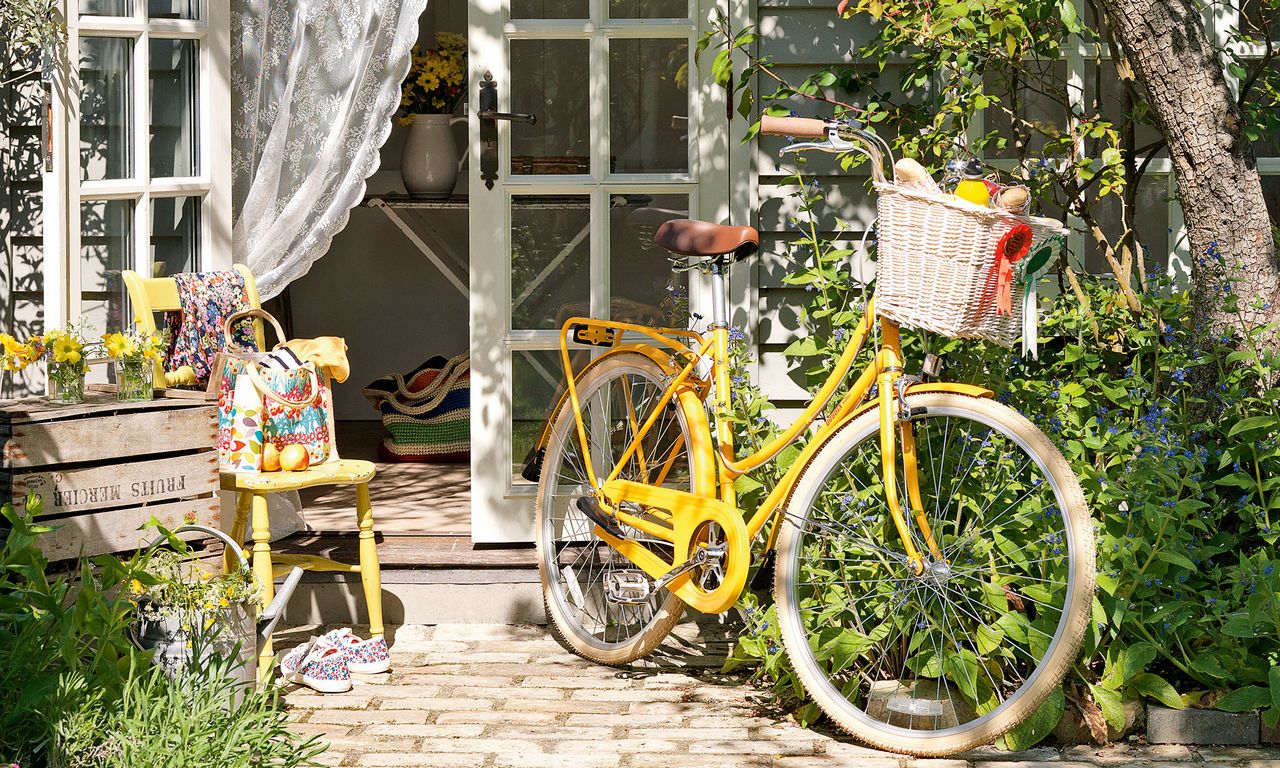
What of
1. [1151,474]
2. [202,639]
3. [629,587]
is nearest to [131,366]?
[202,639]

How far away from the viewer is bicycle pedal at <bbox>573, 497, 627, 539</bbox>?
11.8 feet

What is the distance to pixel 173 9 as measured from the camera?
3.88m

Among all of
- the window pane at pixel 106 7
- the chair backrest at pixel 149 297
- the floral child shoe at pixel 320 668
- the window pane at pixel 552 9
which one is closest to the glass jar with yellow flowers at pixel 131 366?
the chair backrest at pixel 149 297

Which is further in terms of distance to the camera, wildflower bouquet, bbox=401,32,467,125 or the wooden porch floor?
wildflower bouquet, bbox=401,32,467,125

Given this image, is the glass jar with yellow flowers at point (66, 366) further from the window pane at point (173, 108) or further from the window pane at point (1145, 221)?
the window pane at point (1145, 221)

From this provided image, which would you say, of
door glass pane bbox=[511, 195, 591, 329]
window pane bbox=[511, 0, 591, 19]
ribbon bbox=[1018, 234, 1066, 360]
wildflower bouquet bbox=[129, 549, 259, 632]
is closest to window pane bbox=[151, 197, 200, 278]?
door glass pane bbox=[511, 195, 591, 329]

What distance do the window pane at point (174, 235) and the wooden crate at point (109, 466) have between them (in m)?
0.62

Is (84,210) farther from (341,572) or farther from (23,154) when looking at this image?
(341,572)

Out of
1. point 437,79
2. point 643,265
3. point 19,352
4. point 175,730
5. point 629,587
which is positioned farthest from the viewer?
point 437,79

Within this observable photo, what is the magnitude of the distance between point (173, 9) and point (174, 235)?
2.02ft

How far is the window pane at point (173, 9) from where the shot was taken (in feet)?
12.6

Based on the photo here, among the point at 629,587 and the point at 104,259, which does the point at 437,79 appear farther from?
the point at 629,587

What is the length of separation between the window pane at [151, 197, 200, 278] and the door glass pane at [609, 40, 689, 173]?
3.93 ft

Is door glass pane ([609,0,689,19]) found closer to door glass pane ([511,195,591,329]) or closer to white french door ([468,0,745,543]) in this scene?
white french door ([468,0,745,543])
